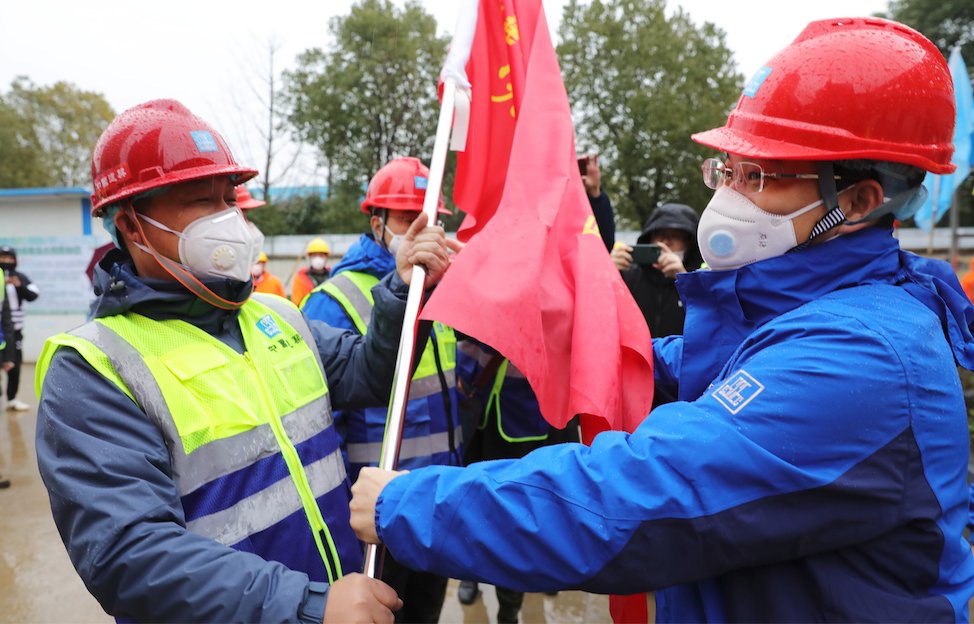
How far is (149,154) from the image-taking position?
181 centimetres

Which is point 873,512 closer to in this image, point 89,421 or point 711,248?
point 711,248

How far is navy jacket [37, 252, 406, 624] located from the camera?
1411mm

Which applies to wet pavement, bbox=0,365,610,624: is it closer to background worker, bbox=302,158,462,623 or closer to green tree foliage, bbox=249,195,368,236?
background worker, bbox=302,158,462,623

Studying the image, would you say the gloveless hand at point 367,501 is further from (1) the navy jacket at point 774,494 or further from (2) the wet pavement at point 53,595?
(2) the wet pavement at point 53,595

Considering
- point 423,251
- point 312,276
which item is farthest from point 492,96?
point 312,276

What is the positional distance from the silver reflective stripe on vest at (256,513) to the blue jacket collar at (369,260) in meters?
1.52

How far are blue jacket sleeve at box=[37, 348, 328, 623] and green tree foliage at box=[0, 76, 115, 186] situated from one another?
33.5 meters

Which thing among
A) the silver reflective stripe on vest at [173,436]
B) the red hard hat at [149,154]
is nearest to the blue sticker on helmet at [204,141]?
the red hard hat at [149,154]

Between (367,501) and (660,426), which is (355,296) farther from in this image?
(660,426)

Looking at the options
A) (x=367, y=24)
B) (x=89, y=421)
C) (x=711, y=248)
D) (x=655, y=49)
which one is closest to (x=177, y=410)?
(x=89, y=421)

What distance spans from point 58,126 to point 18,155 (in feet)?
11.1

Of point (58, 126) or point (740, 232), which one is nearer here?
point (740, 232)

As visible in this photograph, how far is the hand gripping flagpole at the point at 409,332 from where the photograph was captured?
5.76ft

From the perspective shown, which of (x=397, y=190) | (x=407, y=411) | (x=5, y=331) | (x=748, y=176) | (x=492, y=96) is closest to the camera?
(x=748, y=176)
